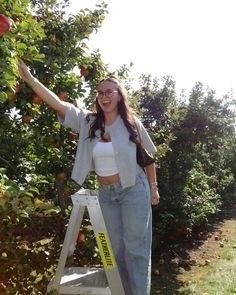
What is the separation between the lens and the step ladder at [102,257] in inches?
101

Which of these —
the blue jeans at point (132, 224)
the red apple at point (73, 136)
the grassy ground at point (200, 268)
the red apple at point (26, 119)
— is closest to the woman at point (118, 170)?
the blue jeans at point (132, 224)

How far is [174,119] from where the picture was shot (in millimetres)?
6207

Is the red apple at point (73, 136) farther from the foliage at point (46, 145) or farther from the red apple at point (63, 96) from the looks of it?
the red apple at point (63, 96)

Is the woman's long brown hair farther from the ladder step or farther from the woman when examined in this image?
the ladder step

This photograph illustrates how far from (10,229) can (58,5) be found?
89.0 inches

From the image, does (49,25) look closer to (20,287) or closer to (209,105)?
(20,287)

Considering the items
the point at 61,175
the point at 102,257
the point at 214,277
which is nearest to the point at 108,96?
the point at 61,175

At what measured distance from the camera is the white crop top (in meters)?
2.82

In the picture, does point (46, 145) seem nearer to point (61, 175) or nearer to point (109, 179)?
point (61, 175)

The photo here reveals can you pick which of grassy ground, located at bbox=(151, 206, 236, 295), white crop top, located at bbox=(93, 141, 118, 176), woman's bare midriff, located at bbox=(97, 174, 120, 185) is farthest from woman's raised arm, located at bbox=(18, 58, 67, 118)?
grassy ground, located at bbox=(151, 206, 236, 295)

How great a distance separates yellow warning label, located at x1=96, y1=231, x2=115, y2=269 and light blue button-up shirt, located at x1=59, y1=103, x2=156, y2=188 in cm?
40

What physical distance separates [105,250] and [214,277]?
2.69 metres

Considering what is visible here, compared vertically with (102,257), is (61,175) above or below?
above

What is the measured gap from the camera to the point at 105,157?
2842mm
